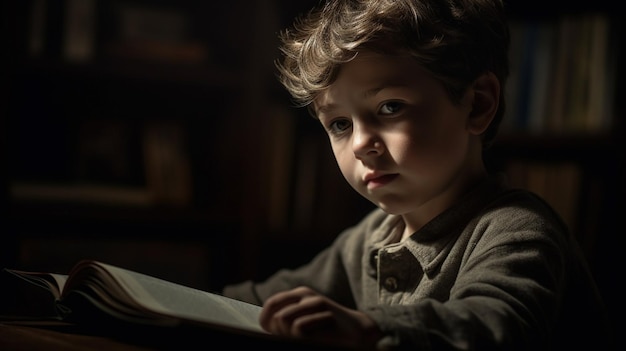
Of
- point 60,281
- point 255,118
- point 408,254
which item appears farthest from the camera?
point 255,118

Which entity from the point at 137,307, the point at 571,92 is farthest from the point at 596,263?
the point at 137,307

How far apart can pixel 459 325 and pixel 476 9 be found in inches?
17.4

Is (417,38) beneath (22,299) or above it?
above

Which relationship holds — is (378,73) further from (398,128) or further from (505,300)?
(505,300)

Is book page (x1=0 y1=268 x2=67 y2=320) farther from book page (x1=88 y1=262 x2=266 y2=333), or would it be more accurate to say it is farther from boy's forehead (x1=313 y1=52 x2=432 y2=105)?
boy's forehead (x1=313 y1=52 x2=432 y2=105)

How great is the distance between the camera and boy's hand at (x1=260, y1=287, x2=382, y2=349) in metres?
0.60

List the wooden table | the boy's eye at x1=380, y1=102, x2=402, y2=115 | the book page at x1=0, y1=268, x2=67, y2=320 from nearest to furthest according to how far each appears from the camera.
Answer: the wooden table
the boy's eye at x1=380, y1=102, x2=402, y2=115
the book page at x1=0, y1=268, x2=67, y2=320

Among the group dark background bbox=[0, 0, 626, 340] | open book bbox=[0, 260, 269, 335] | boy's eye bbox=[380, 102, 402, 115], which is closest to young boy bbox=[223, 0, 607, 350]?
boy's eye bbox=[380, 102, 402, 115]

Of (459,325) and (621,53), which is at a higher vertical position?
(621,53)

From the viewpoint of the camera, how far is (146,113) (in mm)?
1953

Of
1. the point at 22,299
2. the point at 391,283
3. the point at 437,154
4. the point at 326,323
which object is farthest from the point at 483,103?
the point at 22,299

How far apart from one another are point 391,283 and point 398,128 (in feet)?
0.71

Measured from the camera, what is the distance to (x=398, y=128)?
2.81ft

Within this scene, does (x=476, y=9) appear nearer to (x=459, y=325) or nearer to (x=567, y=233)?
(x=567, y=233)
